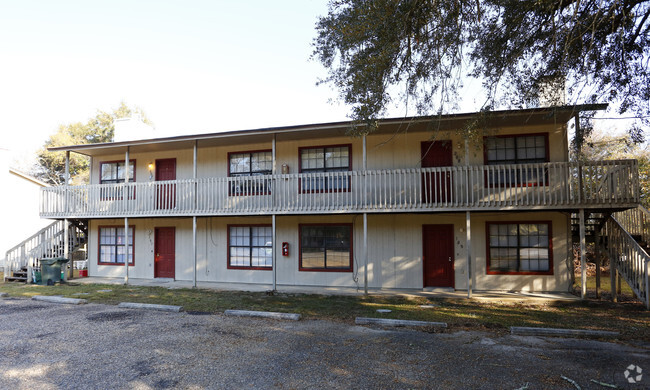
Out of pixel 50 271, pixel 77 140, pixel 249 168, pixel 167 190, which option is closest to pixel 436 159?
pixel 249 168

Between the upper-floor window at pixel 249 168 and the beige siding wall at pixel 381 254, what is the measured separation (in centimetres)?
128

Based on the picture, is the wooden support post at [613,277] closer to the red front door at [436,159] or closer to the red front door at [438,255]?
the red front door at [438,255]

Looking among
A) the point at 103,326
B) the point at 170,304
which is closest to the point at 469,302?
the point at 170,304

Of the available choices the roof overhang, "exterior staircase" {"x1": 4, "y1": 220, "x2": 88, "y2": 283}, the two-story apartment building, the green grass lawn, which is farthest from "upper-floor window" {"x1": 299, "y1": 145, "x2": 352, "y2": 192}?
"exterior staircase" {"x1": 4, "y1": 220, "x2": 88, "y2": 283}

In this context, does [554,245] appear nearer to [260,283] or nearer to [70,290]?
[260,283]

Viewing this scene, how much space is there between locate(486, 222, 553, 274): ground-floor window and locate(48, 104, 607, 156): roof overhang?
3278 mm

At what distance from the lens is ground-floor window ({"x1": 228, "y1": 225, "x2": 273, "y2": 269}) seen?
14.5m

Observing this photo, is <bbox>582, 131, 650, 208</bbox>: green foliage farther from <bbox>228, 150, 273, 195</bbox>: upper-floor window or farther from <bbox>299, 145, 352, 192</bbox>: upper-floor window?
<bbox>228, 150, 273, 195</bbox>: upper-floor window

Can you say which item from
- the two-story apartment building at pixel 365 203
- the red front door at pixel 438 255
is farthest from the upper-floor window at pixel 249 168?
the red front door at pixel 438 255

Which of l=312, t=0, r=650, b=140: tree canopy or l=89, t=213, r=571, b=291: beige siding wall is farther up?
l=312, t=0, r=650, b=140: tree canopy

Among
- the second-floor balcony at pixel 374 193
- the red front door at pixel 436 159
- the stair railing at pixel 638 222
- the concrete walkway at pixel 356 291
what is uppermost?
the red front door at pixel 436 159

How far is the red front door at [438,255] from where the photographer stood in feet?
42.0

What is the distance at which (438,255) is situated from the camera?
1291 cm

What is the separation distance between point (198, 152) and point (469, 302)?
37.0 feet
